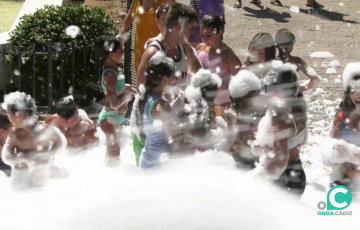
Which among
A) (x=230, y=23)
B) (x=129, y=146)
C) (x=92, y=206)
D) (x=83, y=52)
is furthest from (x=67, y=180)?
(x=230, y=23)

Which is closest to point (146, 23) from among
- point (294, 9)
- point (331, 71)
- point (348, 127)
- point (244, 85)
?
point (244, 85)

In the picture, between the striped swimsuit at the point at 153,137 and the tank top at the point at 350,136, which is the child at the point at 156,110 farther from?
the tank top at the point at 350,136

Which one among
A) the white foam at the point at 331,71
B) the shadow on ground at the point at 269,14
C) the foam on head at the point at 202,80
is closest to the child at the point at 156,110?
the foam on head at the point at 202,80

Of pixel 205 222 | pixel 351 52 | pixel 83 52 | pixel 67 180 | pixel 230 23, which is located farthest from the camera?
pixel 230 23

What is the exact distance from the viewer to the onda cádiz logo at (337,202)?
429 centimetres

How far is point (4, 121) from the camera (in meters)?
4.86

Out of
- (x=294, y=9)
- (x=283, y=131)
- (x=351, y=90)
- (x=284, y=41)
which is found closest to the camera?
(x=283, y=131)

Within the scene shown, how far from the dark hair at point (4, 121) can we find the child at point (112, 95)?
0.97 meters

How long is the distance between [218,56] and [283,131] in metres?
1.73

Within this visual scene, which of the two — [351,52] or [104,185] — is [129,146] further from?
[351,52]

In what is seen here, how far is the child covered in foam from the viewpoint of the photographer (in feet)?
15.4

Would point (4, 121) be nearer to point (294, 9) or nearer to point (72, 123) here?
point (72, 123)

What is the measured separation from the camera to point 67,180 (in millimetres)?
5457

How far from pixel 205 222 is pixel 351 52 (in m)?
7.81
